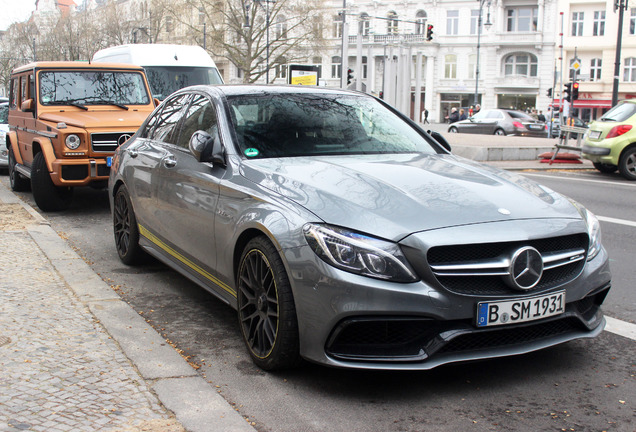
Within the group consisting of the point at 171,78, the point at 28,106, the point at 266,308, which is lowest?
the point at 266,308

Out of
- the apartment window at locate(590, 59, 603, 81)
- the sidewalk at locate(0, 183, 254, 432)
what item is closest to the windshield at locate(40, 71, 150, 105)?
the sidewalk at locate(0, 183, 254, 432)

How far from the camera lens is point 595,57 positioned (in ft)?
206

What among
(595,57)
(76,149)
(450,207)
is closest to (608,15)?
(595,57)

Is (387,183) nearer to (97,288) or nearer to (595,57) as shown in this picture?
(97,288)

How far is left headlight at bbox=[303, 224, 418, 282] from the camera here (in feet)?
11.2

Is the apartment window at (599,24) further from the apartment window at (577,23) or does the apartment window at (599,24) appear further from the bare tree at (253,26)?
the bare tree at (253,26)

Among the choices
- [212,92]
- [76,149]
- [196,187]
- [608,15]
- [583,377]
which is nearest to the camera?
[583,377]

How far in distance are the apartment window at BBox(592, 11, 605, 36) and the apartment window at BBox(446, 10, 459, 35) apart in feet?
40.1

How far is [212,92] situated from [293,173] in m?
1.37

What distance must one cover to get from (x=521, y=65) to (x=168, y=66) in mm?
56040

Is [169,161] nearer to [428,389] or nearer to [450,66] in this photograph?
[428,389]

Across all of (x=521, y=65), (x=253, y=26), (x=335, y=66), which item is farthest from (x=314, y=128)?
(x=335, y=66)

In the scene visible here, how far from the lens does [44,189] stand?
31.8 feet

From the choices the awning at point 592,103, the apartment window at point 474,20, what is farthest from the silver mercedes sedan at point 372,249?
the apartment window at point 474,20
